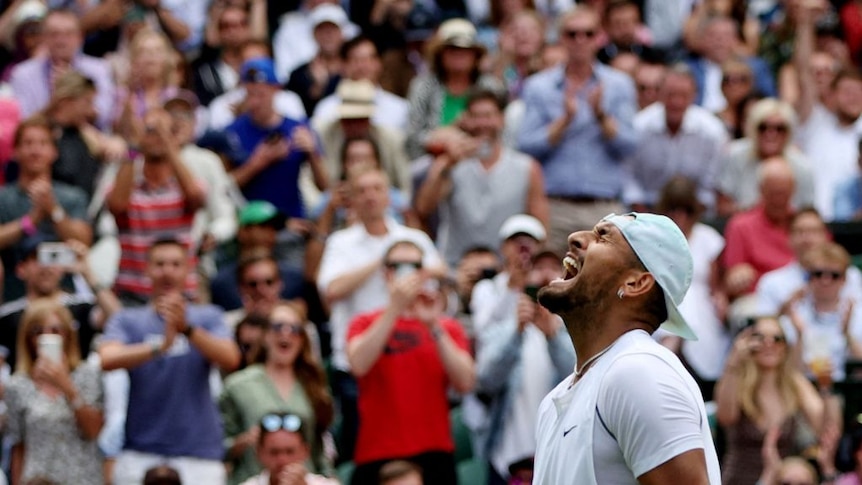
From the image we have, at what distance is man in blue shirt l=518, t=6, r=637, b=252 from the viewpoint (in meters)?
12.2

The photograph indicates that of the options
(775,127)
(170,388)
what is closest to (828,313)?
(775,127)

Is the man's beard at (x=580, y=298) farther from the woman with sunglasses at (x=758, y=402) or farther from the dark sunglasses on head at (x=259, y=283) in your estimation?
the dark sunglasses on head at (x=259, y=283)

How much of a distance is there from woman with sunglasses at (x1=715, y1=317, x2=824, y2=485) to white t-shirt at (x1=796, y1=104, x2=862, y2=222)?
3713 mm

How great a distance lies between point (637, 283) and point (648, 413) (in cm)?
39

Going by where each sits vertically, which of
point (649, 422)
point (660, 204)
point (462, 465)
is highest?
point (649, 422)

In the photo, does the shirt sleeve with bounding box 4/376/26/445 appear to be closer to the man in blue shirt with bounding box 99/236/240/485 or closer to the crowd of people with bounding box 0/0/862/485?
the crowd of people with bounding box 0/0/862/485

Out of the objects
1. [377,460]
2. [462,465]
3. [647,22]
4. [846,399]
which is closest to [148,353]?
[377,460]

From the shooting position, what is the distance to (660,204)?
1165cm

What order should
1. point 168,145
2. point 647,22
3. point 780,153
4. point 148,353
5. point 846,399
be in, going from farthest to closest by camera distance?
point 647,22 < point 780,153 < point 168,145 < point 846,399 < point 148,353

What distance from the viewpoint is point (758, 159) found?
12.9 metres

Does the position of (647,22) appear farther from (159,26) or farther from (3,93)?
(3,93)

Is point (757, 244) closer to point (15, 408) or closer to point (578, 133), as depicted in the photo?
point (578, 133)

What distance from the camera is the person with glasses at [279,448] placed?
877cm

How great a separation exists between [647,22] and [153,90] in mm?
5364
